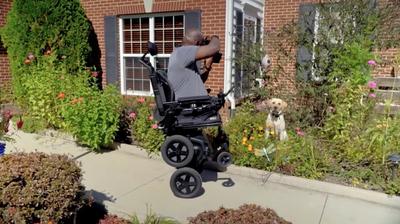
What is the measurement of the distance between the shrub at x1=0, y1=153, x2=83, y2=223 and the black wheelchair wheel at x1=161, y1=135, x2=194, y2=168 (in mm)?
1257

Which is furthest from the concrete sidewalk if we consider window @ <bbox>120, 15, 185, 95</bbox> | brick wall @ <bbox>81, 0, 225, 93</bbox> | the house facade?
window @ <bbox>120, 15, 185, 95</bbox>

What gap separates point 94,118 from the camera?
17.5 ft

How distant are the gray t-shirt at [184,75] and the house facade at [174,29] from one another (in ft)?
10.5

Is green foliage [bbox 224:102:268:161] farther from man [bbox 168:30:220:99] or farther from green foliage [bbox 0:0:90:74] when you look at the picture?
green foliage [bbox 0:0:90:74]

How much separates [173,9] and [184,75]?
4.03 meters

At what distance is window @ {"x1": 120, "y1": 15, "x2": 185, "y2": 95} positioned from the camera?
7706 millimetres

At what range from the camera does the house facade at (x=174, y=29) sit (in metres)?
6.97

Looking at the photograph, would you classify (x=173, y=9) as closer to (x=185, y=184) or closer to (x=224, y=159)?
(x=224, y=159)

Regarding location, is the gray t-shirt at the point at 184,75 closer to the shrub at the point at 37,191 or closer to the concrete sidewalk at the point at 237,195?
the concrete sidewalk at the point at 237,195

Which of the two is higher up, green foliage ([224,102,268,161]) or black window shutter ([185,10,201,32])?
black window shutter ([185,10,201,32])

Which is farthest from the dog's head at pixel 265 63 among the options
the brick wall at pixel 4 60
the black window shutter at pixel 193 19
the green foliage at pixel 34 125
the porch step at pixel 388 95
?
the brick wall at pixel 4 60

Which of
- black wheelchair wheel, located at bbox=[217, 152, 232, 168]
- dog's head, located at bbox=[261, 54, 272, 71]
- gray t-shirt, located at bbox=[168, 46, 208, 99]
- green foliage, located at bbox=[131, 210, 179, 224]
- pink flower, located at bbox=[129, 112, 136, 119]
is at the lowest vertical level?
green foliage, located at bbox=[131, 210, 179, 224]

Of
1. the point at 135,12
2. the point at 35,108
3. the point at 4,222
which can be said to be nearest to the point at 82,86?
the point at 35,108

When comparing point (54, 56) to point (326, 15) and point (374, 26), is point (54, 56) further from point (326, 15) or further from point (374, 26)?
point (374, 26)
